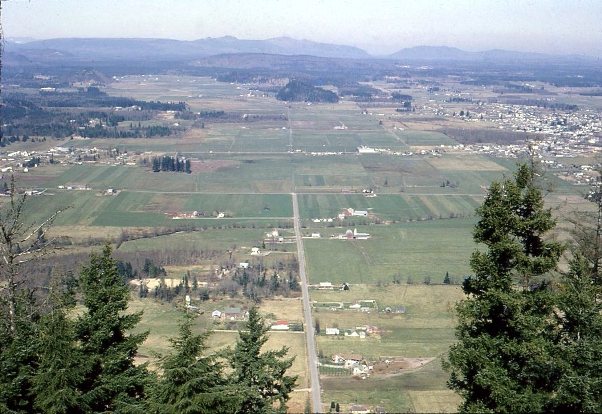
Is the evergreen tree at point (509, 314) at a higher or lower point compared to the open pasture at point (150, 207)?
higher

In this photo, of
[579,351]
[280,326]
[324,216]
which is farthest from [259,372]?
[324,216]

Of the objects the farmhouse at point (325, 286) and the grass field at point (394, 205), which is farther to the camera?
the grass field at point (394, 205)

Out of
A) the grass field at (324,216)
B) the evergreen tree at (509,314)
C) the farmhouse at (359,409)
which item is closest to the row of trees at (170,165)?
the grass field at (324,216)

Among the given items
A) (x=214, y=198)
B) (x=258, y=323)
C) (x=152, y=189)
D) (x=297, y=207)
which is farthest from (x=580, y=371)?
(x=152, y=189)

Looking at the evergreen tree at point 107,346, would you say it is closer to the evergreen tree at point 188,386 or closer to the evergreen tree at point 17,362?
the evergreen tree at point 17,362

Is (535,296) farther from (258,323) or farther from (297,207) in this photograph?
(297,207)

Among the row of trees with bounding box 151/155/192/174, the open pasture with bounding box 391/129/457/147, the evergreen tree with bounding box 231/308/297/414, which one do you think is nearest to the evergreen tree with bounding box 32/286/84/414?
the evergreen tree with bounding box 231/308/297/414
